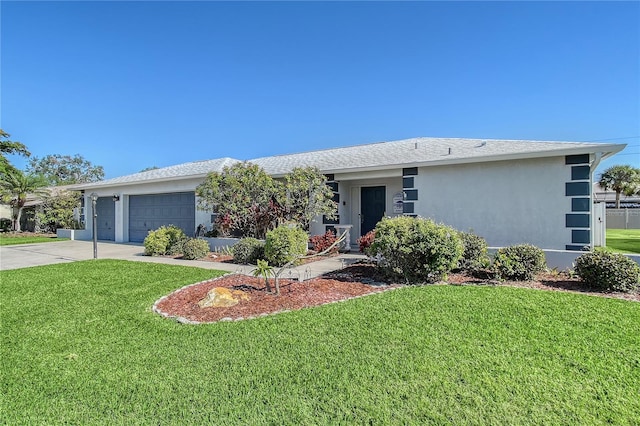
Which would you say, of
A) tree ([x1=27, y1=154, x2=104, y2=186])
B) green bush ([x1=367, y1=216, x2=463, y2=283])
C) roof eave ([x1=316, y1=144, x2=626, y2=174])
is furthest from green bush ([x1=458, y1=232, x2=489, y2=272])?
tree ([x1=27, y1=154, x2=104, y2=186])

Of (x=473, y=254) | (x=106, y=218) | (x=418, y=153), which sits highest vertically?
(x=418, y=153)

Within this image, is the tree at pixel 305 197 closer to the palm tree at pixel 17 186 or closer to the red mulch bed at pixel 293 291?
the red mulch bed at pixel 293 291

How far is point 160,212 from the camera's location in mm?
16859

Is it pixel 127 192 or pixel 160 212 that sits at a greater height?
pixel 127 192

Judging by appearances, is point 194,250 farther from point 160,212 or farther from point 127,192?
point 127,192

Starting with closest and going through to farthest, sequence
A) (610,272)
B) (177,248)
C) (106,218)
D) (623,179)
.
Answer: (610,272)
(177,248)
(106,218)
(623,179)

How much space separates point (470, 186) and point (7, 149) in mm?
32267

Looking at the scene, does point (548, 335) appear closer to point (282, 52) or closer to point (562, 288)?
point (562, 288)

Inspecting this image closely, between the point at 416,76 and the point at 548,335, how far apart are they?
1281 centimetres

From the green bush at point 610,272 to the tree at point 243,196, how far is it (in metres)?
8.73

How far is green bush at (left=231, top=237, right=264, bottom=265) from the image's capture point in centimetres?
992

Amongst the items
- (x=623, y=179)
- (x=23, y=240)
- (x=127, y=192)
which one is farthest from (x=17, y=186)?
(x=623, y=179)

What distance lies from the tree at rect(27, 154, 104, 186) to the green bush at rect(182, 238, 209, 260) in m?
54.6

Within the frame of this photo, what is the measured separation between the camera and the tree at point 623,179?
30047 millimetres
